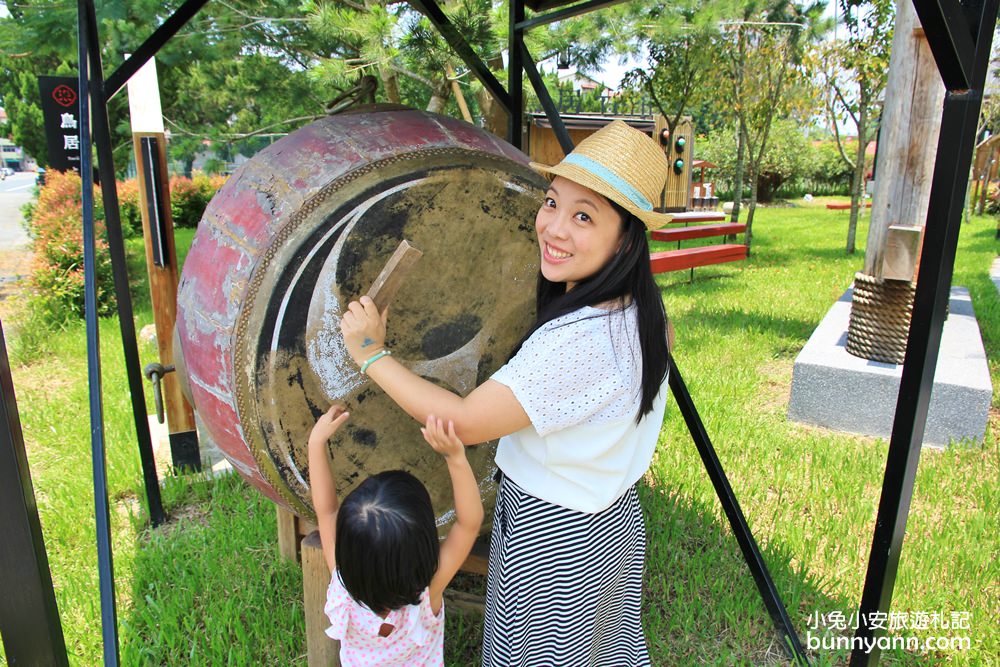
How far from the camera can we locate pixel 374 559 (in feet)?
4.15

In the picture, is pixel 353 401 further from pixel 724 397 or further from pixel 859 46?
pixel 859 46

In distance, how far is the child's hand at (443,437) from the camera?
1234 millimetres

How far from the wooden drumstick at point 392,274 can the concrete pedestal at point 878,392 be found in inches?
116

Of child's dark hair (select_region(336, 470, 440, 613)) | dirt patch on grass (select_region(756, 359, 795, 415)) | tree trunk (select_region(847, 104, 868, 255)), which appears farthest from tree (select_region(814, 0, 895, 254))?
child's dark hair (select_region(336, 470, 440, 613))

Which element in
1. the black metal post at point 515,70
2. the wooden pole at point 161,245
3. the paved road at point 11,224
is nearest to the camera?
the black metal post at point 515,70

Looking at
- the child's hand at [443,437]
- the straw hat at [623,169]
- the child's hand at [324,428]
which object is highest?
the straw hat at [623,169]

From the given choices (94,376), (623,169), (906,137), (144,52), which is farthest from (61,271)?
(906,137)

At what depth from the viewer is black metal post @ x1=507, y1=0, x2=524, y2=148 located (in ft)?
7.86

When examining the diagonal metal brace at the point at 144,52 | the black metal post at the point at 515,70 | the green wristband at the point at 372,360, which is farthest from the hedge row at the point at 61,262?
the green wristband at the point at 372,360

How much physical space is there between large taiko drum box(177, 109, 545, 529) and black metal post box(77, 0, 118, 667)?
0.21 metres

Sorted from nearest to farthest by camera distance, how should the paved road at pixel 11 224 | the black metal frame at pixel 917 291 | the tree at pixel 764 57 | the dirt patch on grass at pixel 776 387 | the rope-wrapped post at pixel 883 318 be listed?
the black metal frame at pixel 917 291 → the rope-wrapped post at pixel 883 318 → the dirt patch on grass at pixel 776 387 → the paved road at pixel 11 224 → the tree at pixel 764 57

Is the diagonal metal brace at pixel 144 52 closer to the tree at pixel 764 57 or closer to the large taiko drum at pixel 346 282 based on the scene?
the large taiko drum at pixel 346 282

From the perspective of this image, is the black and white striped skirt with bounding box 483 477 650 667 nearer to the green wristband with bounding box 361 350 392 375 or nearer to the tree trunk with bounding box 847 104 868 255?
the green wristband with bounding box 361 350 392 375

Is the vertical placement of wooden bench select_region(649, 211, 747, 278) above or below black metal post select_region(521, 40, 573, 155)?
below
